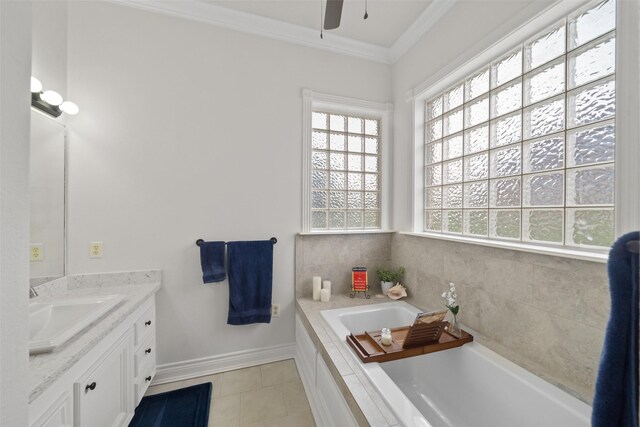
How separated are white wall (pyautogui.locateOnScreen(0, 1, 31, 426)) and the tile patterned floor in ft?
4.56

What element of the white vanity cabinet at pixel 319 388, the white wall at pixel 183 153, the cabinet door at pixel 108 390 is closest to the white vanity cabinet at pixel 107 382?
the cabinet door at pixel 108 390

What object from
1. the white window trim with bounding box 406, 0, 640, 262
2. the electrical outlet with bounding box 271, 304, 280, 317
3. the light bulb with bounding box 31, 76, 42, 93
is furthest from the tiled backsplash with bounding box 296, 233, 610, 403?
the light bulb with bounding box 31, 76, 42, 93

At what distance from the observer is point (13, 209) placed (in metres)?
0.47

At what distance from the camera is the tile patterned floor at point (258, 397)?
5.00ft

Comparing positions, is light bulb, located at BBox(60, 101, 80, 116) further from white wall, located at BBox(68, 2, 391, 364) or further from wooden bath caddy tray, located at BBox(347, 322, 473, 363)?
wooden bath caddy tray, located at BBox(347, 322, 473, 363)

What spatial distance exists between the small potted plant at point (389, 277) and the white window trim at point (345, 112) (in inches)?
16.4

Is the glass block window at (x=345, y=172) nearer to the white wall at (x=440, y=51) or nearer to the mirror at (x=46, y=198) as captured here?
the white wall at (x=440, y=51)

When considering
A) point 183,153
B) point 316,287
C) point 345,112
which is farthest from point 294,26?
point 316,287

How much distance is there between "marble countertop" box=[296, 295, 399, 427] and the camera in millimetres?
980

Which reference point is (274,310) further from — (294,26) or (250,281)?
(294,26)

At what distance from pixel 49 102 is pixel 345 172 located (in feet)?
7.23

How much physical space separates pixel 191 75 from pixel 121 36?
52cm

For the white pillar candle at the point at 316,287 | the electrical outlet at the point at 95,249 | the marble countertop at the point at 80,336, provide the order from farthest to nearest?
the white pillar candle at the point at 316,287
the electrical outlet at the point at 95,249
the marble countertop at the point at 80,336

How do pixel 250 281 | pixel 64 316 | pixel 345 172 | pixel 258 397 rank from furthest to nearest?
1. pixel 345 172
2. pixel 250 281
3. pixel 258 397
4. pixel 64 316
